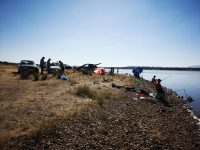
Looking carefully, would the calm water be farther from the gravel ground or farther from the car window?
the car window

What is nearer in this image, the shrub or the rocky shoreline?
the rocky shoreline

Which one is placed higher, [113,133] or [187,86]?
[113,133]

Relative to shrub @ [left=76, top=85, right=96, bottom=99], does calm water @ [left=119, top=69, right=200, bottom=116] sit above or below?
below

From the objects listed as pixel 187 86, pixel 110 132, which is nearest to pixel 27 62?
pixel 110 132

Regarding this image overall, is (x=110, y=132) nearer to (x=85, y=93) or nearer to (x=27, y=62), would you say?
(x=85, y=93)

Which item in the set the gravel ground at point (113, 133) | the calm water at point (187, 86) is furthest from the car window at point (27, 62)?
the gravel ground at point (113, 133)

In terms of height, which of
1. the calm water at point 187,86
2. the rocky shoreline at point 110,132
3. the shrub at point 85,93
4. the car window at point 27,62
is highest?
the car window at point 27,62

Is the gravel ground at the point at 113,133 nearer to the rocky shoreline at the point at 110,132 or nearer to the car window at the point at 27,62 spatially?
the rocky shoreline at the point at 110,132

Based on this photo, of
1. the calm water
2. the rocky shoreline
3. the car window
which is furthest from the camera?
the car window

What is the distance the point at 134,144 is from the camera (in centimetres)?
854

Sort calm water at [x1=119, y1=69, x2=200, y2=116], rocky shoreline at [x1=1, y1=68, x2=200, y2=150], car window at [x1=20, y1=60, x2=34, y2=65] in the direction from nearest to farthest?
rocky shoreline at [x1=1, y1=68, x2=200, y2=150], calm water at [x1=119, y1=69, x2=200, y2=116], car window at [x1=20, y1=60, x2=34, y2=65]

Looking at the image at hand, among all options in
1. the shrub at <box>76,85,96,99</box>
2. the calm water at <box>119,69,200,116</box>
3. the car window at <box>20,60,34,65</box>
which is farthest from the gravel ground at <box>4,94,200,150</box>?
the car window at <box>20,60,34,65</box>

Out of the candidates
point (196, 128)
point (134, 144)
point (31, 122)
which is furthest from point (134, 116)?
point (31, 122)

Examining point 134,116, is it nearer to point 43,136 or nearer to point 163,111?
point 163,111
